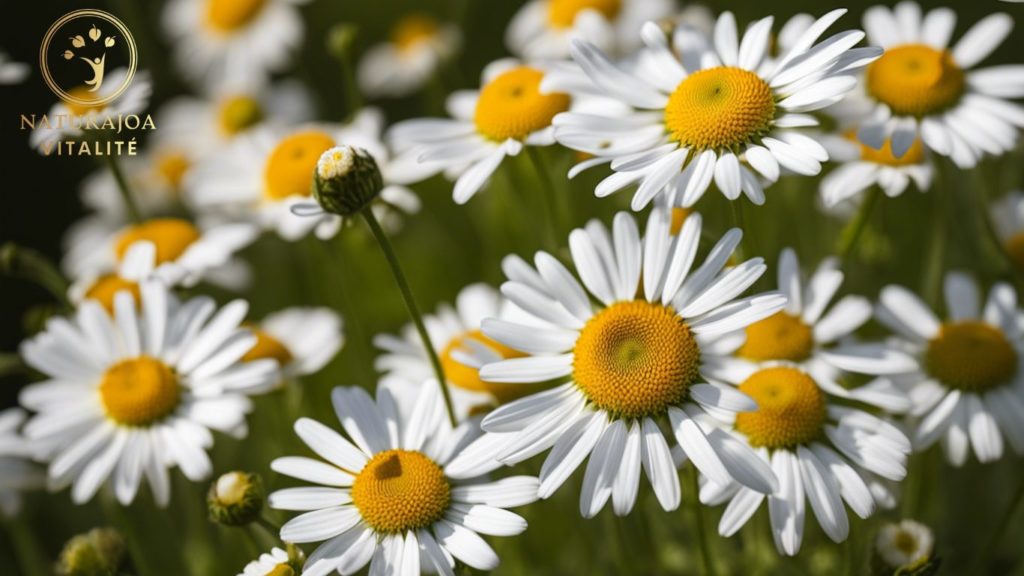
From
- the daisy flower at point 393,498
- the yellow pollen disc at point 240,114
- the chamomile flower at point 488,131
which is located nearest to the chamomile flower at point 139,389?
the daisy flower at point 393,498

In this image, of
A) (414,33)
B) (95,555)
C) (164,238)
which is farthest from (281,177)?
(414,33)

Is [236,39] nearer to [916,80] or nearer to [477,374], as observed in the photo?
[477,374]

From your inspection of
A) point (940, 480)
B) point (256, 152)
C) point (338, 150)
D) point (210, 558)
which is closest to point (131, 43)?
point (256, 152)

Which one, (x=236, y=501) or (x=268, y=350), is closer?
(x=236, y=501)

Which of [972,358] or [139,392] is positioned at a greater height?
[139,392]

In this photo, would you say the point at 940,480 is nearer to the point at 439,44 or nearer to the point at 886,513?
the point at 886,513

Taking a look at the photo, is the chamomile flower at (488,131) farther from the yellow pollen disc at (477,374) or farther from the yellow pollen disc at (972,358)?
the yellow pollen disc at (972,358)
